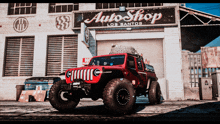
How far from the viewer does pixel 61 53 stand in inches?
506

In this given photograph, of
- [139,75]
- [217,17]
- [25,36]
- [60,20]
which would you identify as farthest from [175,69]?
[25,36]

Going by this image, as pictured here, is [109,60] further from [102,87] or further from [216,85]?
[216,85]

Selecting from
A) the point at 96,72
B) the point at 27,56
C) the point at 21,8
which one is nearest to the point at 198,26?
the point at 96,72

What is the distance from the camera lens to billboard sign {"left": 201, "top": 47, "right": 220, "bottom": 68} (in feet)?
38.4

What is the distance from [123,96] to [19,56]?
11317mm

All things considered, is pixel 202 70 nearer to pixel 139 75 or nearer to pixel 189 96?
pixel 189 96

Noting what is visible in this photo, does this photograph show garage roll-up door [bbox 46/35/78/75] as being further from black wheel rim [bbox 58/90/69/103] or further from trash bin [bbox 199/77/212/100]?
trash bin [bbox 199/77/212/100]

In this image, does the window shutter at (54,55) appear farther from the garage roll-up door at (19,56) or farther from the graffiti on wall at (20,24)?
the graffiti on wall at (20,24)

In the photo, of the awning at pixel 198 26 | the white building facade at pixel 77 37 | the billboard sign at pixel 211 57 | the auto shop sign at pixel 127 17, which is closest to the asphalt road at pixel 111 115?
the white building facade at pixel 77 37

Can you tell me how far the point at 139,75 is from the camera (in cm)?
603

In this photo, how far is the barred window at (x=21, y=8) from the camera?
13.6 metres

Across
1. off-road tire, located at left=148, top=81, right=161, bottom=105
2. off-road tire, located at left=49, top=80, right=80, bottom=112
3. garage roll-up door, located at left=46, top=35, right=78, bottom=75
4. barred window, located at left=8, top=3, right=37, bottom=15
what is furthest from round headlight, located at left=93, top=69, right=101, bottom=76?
barred window, located at left=8, top=3, right=37, bottom=15

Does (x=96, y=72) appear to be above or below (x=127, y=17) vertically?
below

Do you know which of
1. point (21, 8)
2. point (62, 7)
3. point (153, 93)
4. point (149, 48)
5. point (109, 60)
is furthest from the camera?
point (21, 8)
